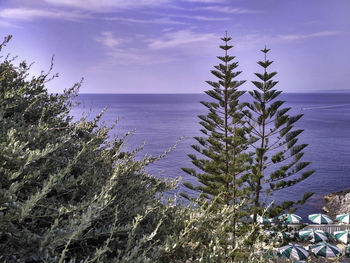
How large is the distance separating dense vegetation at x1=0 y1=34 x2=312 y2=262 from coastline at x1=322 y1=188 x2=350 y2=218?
24.2m

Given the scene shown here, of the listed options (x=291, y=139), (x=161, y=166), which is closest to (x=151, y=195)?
(x=291, y=139)

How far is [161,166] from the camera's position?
29.6m

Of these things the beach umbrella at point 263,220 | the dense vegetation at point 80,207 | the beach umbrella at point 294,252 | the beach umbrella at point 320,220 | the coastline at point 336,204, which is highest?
the dense vegetation at point 80,207

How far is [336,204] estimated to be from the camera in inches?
925

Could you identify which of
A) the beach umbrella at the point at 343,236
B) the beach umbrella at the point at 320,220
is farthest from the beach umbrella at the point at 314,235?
the beach umbrella at the point at 320,220

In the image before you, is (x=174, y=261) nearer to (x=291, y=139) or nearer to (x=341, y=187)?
(x=291, y=139)

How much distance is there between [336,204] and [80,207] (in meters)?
26.5

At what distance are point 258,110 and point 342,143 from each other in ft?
123

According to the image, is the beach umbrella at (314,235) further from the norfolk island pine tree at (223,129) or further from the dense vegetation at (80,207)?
the dense vegetation at (80,207)

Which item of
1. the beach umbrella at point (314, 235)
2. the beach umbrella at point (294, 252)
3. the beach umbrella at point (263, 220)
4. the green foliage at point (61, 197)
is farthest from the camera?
the beach umbrella at point (314, 235)

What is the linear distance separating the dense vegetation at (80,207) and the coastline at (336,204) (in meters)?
24.2

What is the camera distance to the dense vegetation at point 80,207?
137 cm

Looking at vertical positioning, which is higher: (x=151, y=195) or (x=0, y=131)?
(x=0, y=131)

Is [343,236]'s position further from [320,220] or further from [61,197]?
[61,197]
